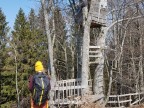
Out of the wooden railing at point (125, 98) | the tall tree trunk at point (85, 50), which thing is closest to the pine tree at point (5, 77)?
the wooden railing at point (125, 98)

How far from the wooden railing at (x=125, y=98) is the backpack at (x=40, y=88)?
39.4 feet

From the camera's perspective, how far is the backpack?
26.5 feet

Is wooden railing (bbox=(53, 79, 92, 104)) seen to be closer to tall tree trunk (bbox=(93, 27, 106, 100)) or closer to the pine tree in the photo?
tall tree trunk (bbox=(93, 27, 106, 100))

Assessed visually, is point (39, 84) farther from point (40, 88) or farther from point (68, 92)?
point (68, 92)

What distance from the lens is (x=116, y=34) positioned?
27031 millimetres

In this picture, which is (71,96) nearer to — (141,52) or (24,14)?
(141,52)

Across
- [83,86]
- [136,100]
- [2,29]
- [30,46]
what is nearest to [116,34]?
[136,100]

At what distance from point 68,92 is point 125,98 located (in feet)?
24.8

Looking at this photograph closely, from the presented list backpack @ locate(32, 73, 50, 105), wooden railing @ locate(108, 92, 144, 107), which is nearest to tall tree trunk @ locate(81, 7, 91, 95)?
wooden railing @ locate(108, 92, 144, 107)

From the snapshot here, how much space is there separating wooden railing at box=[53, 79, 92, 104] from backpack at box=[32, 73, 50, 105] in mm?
6876

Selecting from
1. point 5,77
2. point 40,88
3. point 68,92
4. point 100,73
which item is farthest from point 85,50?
point 5,77

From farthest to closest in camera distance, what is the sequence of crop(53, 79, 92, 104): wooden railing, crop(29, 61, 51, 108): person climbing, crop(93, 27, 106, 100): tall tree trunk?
crop(93, 27, 106, 100): tall tree trunk < crop(53, 79, 92, 104): wooden railing < crop(29, 61, 51, 108): person climbing

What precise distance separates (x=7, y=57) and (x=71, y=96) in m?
24.6

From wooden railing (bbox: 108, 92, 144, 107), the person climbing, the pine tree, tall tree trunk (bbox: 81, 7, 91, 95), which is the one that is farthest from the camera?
the pine tree
